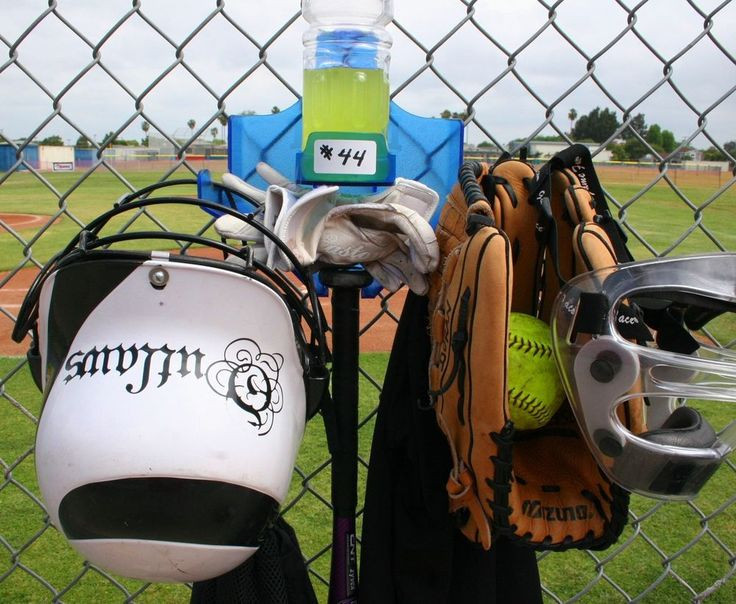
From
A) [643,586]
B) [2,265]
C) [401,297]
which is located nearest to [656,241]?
[401,297]

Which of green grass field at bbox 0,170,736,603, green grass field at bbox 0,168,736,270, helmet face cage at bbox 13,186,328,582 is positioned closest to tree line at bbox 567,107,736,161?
green grass field at bbox 0,170,736,603

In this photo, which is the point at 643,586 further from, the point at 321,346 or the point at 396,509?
the point at 321,346

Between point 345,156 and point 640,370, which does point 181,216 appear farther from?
point 640,370

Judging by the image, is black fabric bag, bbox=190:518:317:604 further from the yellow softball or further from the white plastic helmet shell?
the yellow softball

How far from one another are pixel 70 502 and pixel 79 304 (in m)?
0.24

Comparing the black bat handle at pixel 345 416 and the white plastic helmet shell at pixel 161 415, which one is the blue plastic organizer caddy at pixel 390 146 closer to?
the black bat handle at pixel 345 416

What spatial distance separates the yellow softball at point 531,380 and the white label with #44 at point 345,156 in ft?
1.05

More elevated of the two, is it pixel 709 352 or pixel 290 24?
pixel 290 24

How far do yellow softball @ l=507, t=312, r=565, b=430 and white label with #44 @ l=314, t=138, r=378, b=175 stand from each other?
1.05 ft

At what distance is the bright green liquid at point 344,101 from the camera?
1128mm

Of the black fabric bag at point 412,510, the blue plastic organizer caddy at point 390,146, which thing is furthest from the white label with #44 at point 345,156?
the black fabric bag at point 412,510

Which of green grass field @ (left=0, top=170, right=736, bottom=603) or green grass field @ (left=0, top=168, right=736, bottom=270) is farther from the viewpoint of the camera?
green grass field @ (left=0, top=168, right=736, bottom=270)

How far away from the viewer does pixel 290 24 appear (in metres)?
1.23

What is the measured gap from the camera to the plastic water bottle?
44.5 inches
